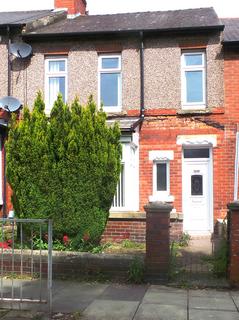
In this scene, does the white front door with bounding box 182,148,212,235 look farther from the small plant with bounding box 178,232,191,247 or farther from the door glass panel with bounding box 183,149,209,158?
the small plant with bounding box 178,232,191,247

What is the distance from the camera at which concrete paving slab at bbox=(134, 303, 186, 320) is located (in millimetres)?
5629

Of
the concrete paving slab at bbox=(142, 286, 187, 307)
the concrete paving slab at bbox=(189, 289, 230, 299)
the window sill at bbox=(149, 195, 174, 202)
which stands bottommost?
the concrete paving slab at bbox=(189, 289, 230, 299)

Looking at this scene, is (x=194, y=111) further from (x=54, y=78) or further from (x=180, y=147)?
(x=54, y=78)

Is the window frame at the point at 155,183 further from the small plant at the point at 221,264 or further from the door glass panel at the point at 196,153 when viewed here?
the small plant at the point at 221,264

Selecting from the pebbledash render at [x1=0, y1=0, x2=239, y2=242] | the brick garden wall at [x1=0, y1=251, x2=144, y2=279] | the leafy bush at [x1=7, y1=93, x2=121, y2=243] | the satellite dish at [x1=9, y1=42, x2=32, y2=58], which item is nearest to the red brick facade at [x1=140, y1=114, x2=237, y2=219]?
the pebbledash render at [x1=0, y1=0, x2=239, y2=242]

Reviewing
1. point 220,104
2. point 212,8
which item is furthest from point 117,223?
point 212,8

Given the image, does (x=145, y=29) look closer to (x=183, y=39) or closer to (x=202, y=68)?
(x=183, y=39)

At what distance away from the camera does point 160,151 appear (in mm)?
12750

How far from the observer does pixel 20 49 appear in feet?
43.5

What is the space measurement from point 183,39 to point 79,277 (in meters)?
8.06

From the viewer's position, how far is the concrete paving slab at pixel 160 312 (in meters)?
5.63

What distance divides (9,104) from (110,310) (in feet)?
27.8

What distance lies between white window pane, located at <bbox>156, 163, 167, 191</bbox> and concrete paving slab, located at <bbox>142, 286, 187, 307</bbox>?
19.0 ft

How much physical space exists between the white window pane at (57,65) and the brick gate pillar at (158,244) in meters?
7.36
